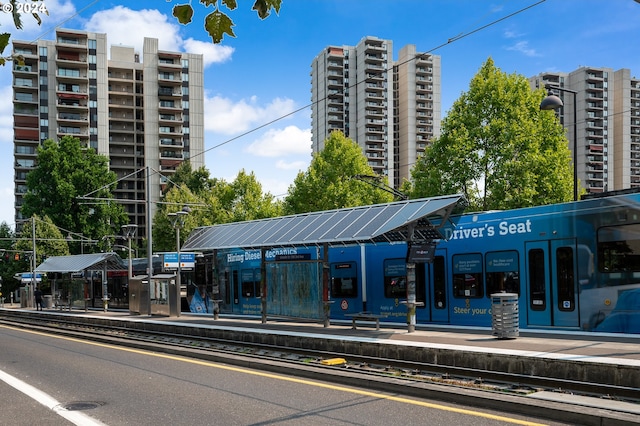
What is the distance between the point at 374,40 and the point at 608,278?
Result: 107m

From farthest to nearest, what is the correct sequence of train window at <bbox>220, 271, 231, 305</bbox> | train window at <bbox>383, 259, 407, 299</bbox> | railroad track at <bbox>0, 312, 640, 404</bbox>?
train window at <bbox>220, 271, 231, 305</bbox>
train window at <bbox>383, 259, 407, 299</bbox>
railroad track at <bbox>0, 312, 640, 404</bbox>

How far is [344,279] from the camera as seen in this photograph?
2312cm

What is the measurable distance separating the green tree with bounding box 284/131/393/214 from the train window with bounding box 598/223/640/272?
30797mm

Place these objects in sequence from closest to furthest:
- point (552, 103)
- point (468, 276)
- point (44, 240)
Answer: point (468, 276), point (552, 103), point (44, 240)

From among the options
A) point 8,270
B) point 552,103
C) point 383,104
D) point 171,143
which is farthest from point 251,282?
point 383,104

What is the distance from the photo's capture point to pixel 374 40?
116 metres

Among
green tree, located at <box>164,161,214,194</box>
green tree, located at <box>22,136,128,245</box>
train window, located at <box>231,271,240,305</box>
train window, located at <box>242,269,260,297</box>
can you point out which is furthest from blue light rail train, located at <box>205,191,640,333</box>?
green tree, located at <box>164,161,214,194</box>

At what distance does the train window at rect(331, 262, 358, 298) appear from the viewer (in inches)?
893

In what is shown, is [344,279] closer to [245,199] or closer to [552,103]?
[552,103]

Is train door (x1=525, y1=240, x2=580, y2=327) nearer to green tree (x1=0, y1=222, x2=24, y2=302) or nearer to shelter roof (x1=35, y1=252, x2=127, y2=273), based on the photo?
shelter roof (x1=35, y1=252, x2=127, y2=273)

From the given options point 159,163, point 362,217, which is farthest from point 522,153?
point 159,163

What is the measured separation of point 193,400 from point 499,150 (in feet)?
93.8

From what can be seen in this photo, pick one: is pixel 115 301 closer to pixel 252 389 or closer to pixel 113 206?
pixel 113 206

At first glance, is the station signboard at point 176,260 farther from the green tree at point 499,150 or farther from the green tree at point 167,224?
the green tree at point 167,224
